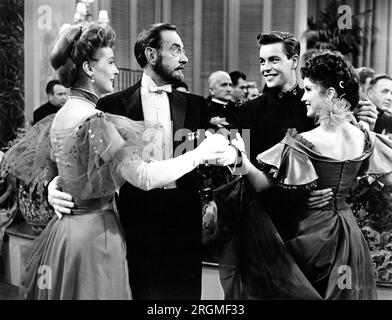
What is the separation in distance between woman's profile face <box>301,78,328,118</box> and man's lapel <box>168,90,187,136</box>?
16.1 inches

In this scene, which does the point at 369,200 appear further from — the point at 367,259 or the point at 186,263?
the point at 186,263

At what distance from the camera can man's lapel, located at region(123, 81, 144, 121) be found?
1710 millimetres

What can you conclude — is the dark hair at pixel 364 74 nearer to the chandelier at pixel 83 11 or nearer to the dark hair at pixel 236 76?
the dark hair at pixel 236 76

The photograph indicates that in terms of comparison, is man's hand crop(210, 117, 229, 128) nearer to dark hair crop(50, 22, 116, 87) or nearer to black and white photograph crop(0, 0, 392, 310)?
black and white photograph crop(0, 0, 392, 310)

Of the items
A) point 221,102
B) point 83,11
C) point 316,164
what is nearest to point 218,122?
point 221,102

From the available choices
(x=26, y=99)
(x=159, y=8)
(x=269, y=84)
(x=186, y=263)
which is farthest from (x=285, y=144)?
(x=26, y=99)

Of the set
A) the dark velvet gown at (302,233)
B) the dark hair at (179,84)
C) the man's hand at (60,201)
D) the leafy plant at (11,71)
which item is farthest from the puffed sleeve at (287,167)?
the leafy plant at (11,71)

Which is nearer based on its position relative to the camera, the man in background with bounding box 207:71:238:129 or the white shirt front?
the white shirt front

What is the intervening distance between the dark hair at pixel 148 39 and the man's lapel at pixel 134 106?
0.10 m

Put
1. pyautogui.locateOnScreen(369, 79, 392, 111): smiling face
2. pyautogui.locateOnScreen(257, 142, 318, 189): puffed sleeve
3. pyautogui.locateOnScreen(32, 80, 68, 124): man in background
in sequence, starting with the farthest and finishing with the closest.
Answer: pyautogui.locateOnScreen(369, 79, 392, 111): smiling face, pyautogui.locateOnScreen(32, 80, 68, 124): man in background, pyautogui.locateOnScreen(257, 142, 318, 189): puffed sleeve

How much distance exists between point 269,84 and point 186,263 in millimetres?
690

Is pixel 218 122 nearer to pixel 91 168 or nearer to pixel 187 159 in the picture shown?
pixel 187 159
